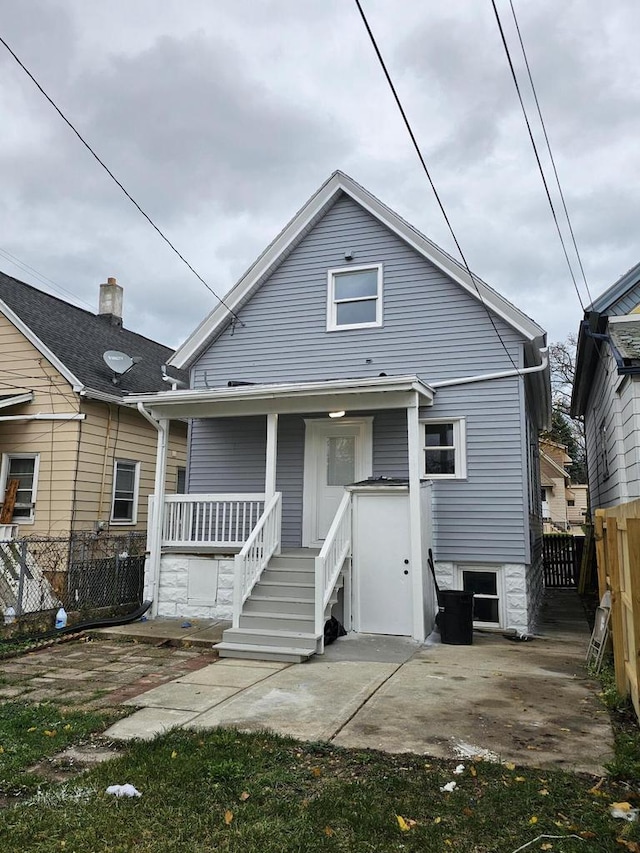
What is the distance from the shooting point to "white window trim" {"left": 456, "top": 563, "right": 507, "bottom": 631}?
9500mm

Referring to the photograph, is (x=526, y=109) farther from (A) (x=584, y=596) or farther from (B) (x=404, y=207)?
(A) (x=584, y=596)

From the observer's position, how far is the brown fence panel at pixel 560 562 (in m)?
17.3

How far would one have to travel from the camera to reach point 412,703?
17.7 ft

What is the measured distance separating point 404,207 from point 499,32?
678 cm

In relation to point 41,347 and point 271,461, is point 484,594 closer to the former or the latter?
point 271,461

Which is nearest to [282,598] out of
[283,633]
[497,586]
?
[283,633]

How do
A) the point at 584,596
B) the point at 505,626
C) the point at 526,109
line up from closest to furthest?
the point at 526,109 → the point at 505,626 → the point at 584,596

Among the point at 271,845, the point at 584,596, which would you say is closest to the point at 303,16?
the point at 271,845

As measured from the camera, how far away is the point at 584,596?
591 inches

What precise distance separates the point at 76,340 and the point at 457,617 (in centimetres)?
1036

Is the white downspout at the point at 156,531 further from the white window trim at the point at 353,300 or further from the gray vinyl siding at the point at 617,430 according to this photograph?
the gray vinyl siding at the point at 617,430

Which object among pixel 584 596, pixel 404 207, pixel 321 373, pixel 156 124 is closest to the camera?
pixel 156 124

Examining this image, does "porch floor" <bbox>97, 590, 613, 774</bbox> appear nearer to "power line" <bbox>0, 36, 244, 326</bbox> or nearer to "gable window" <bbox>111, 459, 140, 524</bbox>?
"power line" <bbox>0, 36, 244, 326</bbox>

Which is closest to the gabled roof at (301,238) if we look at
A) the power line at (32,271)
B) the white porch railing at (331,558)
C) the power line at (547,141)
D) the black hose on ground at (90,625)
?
the power line at (547,141)
